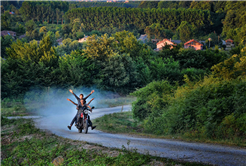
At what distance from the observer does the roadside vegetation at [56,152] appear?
10047 mm

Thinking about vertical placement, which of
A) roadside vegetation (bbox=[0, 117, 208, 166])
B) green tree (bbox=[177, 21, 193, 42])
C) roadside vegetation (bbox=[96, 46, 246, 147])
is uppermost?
green tree (bbox=[177, 21, 193, 42])

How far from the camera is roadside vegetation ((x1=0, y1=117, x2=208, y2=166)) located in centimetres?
1005

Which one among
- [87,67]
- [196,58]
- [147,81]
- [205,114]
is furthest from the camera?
[196,58]

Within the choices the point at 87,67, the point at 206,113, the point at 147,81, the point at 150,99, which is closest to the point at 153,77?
the point at 147,81

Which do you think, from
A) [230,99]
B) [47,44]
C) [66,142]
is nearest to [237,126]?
[230,99]

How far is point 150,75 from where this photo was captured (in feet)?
162

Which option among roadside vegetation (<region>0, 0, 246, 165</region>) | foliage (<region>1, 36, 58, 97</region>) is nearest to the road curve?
roadside vegetation (<region>0, 0, 246, 165</region>)

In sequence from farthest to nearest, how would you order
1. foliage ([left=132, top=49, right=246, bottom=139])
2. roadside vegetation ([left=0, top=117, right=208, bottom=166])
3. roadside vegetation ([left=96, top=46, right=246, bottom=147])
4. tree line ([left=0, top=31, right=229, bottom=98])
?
tree line ([left=0, top=31, right=229, bottom=98])
foliage ([left=132, top=49, right=246, bottom=139])
roadside vegetation ([left=96, top=46, right=246, bottom=147])
roadside vegetation ([left=0, top=117, right=208, bottom=166])

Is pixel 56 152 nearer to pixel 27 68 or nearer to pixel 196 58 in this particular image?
pixel 27 68

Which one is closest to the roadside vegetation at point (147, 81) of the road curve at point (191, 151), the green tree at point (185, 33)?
the road curve at point (191, 151)

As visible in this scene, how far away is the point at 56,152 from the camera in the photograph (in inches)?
487

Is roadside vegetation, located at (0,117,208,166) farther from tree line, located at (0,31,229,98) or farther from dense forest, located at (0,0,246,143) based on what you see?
tree line, located at (0,31,229,98)

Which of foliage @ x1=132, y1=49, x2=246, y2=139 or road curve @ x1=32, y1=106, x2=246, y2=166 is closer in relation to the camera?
road curve @ x1=32, y1=106, x2=246, y2=166

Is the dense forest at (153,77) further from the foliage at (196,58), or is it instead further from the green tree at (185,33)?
the green tree at (185,33)
